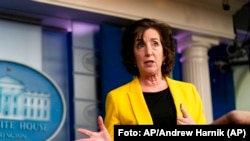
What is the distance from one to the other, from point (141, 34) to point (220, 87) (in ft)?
9.37

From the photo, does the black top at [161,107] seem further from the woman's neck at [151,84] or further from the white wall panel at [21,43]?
the white wall panel at [21,43]

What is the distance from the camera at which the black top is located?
1.20 m

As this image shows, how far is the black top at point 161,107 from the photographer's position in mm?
1201

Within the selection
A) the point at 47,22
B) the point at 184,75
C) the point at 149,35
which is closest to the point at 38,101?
→ the point at 47,22

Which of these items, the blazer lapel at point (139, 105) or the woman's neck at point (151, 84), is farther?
the woman's neck at point (151, 84)

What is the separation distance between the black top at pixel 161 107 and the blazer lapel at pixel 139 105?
20mm

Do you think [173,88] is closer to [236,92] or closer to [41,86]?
[41,86]

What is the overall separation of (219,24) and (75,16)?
1240 mm

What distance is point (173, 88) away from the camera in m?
1.30

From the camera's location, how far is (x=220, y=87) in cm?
403
